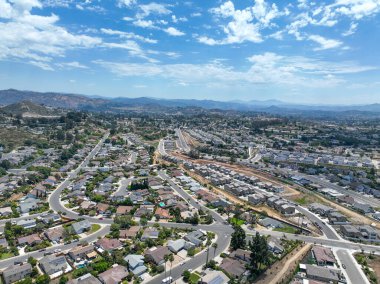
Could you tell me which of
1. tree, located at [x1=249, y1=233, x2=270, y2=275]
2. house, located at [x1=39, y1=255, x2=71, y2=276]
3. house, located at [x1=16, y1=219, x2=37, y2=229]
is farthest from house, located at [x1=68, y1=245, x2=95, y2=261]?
tree, located at [x1=249, y1=233, x2=270, y2=275]

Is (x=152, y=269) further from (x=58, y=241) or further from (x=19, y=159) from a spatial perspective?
(x=19, y=159)

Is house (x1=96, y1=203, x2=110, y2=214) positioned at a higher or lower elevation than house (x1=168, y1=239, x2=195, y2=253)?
lower

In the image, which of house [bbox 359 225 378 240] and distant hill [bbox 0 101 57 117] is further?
distant hill [bbox 0 101 57 117]

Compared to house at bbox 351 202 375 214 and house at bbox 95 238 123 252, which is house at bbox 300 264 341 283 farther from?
house at bbox 351 202 375 214

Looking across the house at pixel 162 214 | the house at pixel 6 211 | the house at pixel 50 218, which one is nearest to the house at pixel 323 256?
the house at pixel 162 214

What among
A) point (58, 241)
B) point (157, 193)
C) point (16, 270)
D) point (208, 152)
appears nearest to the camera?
point (16, 270)

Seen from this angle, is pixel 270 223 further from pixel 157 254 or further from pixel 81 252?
pixel 81 252

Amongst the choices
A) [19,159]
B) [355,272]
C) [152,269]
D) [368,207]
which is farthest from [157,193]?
[19,159]
